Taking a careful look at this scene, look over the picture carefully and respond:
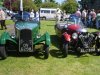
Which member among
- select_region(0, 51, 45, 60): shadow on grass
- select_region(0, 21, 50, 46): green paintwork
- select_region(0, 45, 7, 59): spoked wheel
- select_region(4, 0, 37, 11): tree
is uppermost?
select_region(0, 21, 50, 46): green paintwork

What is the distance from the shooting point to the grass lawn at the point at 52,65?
988cm

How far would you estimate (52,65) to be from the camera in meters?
10.8

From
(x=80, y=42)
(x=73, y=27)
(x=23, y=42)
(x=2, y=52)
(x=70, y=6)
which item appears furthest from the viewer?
(x=70, y=6)

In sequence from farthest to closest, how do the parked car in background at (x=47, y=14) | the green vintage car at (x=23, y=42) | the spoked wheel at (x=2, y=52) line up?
the parked car in background at (x=47, y=14), the green vintage car at (x=23, y=42), the spoked wheel at (x=2, y=52)

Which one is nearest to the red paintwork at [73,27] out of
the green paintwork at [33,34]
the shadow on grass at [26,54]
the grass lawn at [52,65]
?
the grass lawn at [52,65]

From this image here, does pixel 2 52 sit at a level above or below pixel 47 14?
above

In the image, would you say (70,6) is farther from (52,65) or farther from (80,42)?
(52,65)

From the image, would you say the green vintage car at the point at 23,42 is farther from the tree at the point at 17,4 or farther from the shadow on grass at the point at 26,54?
the tree at the point at 17,4

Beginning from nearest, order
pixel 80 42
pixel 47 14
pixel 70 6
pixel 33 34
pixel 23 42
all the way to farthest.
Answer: pixel 23 42, pixel 33 34, pixel 80 42, pixel 47 14, pixel 70 6

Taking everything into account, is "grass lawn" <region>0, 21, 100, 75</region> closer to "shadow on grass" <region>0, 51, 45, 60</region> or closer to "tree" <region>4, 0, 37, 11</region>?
"shadow on grass" <region>0, 51, 45, 60</region>

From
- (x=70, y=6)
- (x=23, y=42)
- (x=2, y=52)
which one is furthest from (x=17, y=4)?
(x=2, y=52)

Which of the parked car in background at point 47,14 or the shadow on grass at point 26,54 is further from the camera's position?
the parked car in background at point 47,14

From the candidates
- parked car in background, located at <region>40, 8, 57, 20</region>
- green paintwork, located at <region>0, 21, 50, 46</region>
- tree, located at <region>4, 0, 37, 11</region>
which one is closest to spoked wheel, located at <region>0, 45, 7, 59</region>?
green paintwork, located at <region>0, 21, 50, 46</region>

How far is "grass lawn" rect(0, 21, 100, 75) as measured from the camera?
32.4 ft
